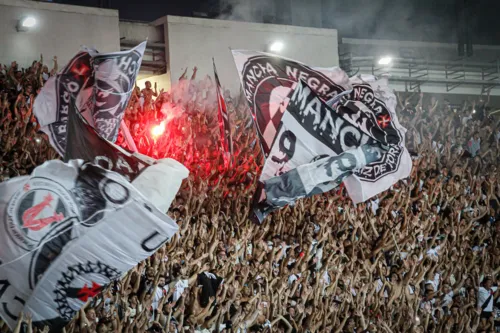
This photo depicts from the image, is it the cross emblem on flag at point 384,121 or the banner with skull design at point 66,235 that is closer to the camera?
the banner with skull design at point 66,235

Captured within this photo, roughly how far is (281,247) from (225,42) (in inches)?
233

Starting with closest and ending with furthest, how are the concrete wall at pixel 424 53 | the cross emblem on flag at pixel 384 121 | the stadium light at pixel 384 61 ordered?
the cross emblem on flag at pixel 384 121, the stadium light at pixel 384 61, the concrete wall at pixel 424 53

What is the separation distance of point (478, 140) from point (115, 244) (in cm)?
1110

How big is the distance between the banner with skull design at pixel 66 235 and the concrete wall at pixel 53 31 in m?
7.43

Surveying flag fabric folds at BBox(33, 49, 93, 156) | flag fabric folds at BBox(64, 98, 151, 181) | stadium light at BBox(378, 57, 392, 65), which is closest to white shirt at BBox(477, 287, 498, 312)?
flag fabric folds at BBox(33, 49, 93, 156)

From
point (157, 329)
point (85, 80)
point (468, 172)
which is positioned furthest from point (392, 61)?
point (157, 329)

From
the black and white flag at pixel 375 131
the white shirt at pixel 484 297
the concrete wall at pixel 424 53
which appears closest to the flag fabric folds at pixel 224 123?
the black and white flag at pixel 375 131

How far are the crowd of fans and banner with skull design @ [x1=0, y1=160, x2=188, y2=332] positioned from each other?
59.6 inches

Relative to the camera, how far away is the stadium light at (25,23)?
492 inches

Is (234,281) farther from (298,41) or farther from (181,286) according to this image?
(298,41)

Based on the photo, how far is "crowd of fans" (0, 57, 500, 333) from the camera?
8.31m

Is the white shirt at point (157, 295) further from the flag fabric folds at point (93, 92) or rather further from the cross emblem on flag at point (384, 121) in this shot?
the cross emblem on flag at point (384, 121)

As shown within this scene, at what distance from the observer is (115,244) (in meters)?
5.56

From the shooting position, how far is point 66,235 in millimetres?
5512
